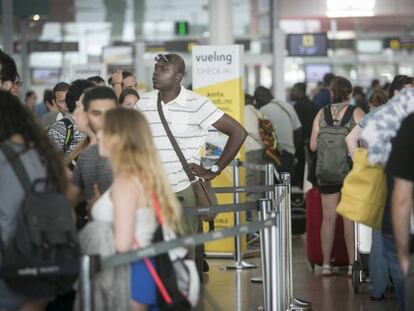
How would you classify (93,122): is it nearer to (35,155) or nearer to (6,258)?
(35,155)

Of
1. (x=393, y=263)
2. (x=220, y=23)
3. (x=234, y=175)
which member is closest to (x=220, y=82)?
(x=234, y=175)

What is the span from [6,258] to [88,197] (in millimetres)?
805

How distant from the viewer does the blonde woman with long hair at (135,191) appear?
4.80 meters

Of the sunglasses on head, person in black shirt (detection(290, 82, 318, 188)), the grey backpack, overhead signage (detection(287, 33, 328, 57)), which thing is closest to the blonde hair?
the sunglasses on head

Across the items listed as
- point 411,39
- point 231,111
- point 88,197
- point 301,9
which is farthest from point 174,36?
point 88,197

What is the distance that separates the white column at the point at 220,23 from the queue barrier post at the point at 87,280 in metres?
8.87

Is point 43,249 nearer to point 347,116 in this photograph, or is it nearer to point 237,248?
point 347,116

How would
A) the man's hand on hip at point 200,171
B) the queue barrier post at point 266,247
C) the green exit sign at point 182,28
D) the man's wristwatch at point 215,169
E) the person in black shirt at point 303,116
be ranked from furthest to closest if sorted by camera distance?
the green exit sign at point 182,28
the person in black shirt at point 303,116
the man's wristwatch at point 215,169
the man's hand on hip at point 200,171
the queue barrier post at point 266,247

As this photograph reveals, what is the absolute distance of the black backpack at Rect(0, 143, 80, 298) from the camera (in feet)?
15.8

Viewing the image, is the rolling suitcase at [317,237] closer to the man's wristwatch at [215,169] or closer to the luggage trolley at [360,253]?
the luggage trolley at [360,253]

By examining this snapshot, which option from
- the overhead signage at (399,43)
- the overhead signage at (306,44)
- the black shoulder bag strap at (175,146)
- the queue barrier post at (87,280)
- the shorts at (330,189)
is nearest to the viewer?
the queue barrier post at (87,280)

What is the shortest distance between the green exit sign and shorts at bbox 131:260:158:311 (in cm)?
2132

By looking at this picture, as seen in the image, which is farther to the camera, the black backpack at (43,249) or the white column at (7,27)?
the white column at (7,27)

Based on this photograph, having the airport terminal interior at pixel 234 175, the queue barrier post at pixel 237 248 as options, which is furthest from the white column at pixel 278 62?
the queue barrier post at pixel 237 248
